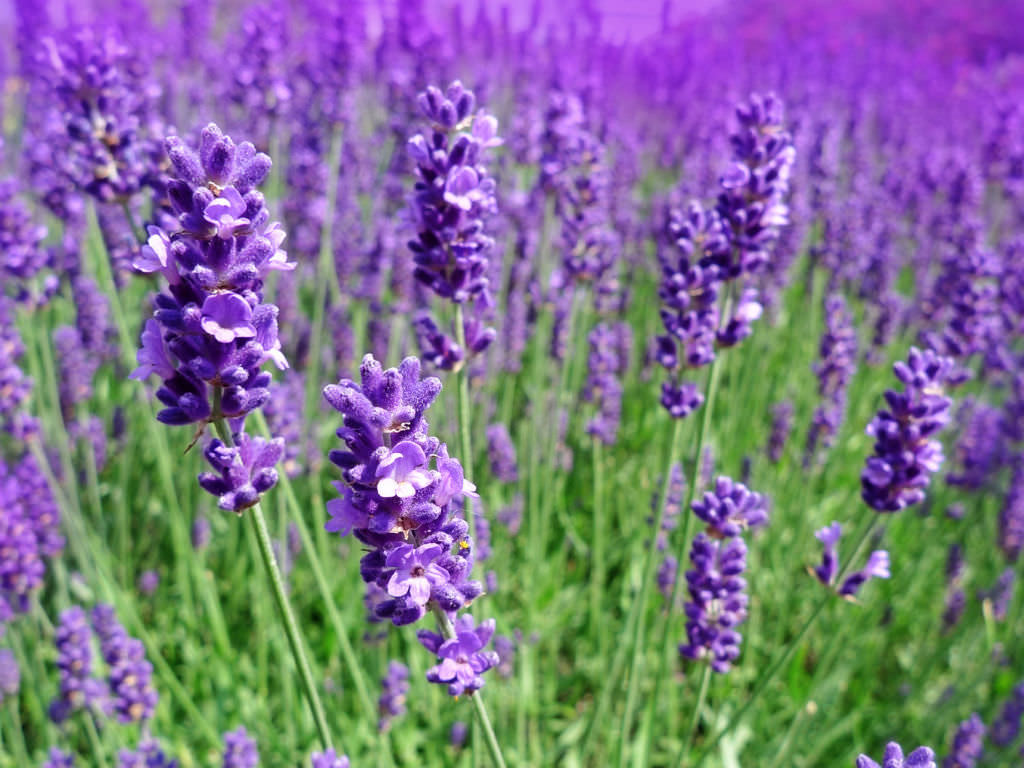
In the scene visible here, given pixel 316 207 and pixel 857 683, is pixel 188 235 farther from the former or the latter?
pixel 857 683

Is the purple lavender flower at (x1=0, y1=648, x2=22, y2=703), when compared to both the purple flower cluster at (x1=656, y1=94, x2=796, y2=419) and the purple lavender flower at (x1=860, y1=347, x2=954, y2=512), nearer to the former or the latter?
the purple flower cluster at (x1=656, y1=94, x2=796, y2=419)

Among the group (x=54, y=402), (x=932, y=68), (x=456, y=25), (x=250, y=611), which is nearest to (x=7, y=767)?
(x=250, y=611)

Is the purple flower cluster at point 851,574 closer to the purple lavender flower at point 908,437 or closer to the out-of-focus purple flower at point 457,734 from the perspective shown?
the purple lavender flower at point 908,437

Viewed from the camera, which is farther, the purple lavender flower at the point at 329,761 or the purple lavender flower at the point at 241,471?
the purple lavender flower at the point at 329,761

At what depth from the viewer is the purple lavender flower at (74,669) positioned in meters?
2.32

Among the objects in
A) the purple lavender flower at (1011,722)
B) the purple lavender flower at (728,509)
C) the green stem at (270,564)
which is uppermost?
the green stem at (270,564)

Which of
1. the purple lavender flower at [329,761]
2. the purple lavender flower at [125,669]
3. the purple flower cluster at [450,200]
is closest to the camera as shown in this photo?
the purple lavender flower at [329,761]

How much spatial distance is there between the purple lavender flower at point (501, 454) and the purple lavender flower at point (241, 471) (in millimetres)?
2194

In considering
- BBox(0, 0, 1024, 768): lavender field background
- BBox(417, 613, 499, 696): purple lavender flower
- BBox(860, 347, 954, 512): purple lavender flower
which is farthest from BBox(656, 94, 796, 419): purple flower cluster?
BBox(417, 613, 499, 696): purple lavender flower

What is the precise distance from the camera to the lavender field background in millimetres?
1309

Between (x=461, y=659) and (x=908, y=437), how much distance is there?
127cm

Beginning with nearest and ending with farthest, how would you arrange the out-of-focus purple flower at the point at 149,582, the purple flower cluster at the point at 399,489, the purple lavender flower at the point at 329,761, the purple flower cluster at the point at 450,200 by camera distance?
the purple flower cluster at the point at 399,489 < the purple lavender flower at the point at 329,761 < the purple flower cluster at the point at 450,200 < the out-of-focus purple flower at the point at 149,582

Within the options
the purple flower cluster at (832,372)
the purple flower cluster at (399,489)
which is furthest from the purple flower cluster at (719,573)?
the purple flower cluster at (832,372)

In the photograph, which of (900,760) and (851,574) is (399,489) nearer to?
(900,760)
